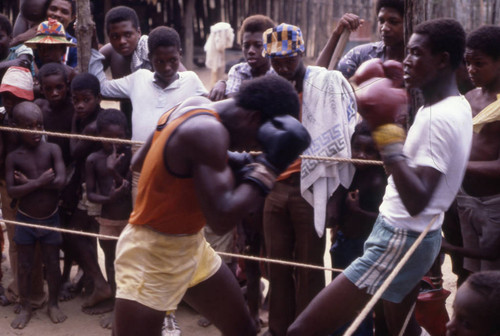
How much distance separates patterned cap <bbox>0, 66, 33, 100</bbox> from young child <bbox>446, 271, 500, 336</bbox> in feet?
11.0

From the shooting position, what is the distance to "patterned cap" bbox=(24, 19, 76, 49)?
15.7 feet

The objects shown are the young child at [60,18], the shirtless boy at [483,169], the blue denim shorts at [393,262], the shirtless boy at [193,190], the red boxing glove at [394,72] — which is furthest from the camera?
the young child at [60,18]

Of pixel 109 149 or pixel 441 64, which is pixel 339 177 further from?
pixel 109 149

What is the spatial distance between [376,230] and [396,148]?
468 mm

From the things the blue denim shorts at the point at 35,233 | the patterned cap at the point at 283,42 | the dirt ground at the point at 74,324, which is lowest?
the dirt ground at the point at 74,324

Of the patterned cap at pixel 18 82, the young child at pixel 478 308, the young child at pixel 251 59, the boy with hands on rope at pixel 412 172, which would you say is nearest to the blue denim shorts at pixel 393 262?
the boy with hands on rope at pixel 412 172

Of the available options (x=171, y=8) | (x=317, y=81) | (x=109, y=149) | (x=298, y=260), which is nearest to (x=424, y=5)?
(x=317, y=81)

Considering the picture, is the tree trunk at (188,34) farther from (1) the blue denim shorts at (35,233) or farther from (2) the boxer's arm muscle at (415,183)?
(2) the boxer's arm muscle at (415,183)

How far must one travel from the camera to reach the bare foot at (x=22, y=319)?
4293 mm

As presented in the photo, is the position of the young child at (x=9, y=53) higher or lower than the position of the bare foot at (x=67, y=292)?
higher

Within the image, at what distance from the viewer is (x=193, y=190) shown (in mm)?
2545

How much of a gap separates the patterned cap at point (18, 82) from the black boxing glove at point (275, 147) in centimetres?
264

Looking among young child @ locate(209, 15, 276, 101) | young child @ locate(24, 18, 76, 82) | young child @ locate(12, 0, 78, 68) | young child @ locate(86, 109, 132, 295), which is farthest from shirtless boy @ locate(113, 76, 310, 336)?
young child @ locate(12, 0, 78, 68)

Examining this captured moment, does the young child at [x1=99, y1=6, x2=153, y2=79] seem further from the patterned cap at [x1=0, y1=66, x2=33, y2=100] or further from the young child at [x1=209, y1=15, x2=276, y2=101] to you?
the young child at [x1=209, y1=15, x2=276, y2=101]
